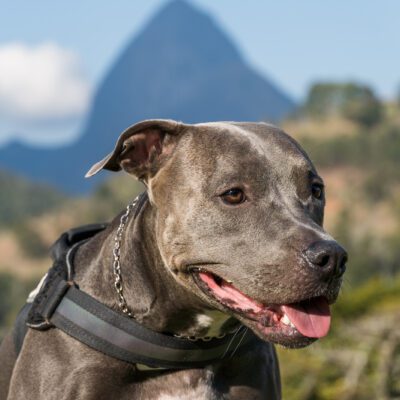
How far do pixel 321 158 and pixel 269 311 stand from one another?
5515 inches

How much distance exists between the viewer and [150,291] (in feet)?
18.0

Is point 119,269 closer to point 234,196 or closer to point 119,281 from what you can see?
point 119,281

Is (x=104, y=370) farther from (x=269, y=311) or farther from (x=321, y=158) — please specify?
(x=321, y=158)

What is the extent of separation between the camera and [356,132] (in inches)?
6309

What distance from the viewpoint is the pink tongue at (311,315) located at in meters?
5.04

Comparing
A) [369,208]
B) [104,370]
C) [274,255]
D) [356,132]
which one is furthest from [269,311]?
[356,132]

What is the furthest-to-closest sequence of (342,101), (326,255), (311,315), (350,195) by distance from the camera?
1. (342,101)
2. (350,195)
3. (311,315)
4. (326,255)

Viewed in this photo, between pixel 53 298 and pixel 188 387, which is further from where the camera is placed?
pixel 53 298

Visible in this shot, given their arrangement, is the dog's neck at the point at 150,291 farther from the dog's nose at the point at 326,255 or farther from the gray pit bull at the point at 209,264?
the dog's nose at the point at 326,255

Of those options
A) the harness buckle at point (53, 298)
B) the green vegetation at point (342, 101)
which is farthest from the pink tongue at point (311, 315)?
the green vegetation at point (342, 101)

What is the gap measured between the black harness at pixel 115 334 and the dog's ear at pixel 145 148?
21 cm

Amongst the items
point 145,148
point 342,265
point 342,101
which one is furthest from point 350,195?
point 342,265

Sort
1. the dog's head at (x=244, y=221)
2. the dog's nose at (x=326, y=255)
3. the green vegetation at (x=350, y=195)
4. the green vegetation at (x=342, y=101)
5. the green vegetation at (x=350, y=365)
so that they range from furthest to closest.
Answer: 1. the green vegetation at (x=342, y=101)
2. the green vegetation at (x=350, y=195)
3. the green vegetation at (x=350, y=365)
4. the dog's head at (x=244, y=221)
5. the dog's nose at (x=326, y=255)

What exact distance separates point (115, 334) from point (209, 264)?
0.64 m
